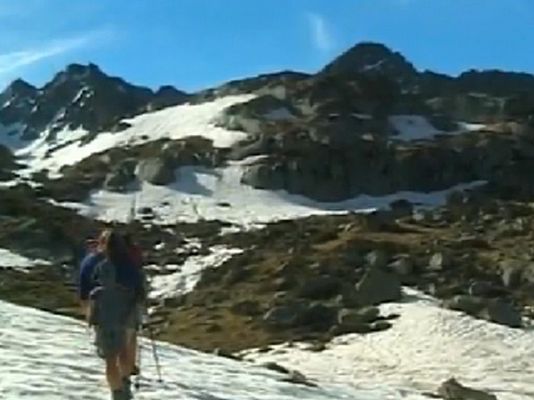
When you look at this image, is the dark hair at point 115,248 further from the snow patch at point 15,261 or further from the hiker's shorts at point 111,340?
the snow patch at point 15,261

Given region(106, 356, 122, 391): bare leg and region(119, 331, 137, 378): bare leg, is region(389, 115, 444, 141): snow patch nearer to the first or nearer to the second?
region(119, 331, 137, 378): bare leg

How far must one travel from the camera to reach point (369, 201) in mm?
96812

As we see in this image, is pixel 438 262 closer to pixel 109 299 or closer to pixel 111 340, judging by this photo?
pixel 111 340

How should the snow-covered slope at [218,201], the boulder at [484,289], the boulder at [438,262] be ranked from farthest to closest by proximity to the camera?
the snow-covered slope at [218,201] < the boulder at [438,262] < the boulder at [484,289]

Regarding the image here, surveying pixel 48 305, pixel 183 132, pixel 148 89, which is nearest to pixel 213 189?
pixel 183 132

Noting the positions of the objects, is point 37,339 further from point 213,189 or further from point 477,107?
point 477,107

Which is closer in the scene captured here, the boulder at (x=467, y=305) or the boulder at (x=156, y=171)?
the boulder at (x=467, y=305)

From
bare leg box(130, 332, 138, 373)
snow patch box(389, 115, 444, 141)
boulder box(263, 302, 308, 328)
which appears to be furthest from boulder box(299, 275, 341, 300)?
snow patch box(389, 115, 444, 141)

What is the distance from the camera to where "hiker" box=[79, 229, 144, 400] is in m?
13.6

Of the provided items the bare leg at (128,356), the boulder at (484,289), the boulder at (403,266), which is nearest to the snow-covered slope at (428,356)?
the boulder at (484,289)

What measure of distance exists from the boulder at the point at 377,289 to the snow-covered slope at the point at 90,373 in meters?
18.1

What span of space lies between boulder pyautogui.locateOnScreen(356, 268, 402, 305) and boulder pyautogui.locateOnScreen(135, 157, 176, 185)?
51921 mm

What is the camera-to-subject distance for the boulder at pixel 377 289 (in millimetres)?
43812

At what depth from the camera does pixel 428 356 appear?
34.4m
